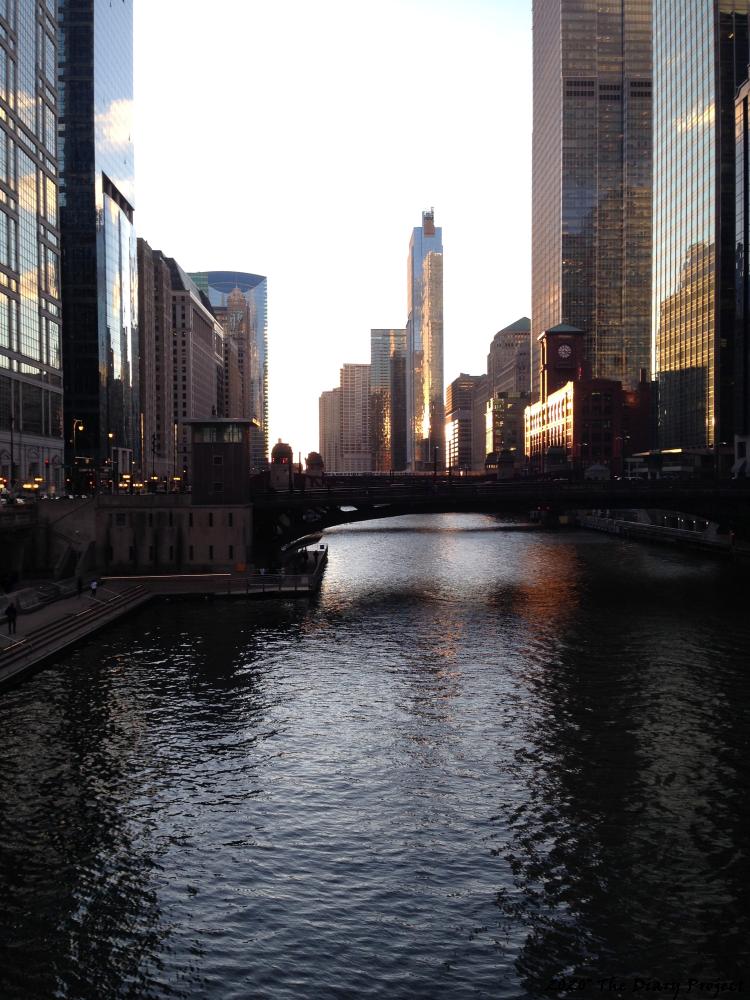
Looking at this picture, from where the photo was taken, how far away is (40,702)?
41.2 m

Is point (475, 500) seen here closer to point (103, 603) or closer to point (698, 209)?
point (103, 603)

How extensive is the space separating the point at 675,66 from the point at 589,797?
20231 cm

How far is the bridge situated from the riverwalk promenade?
6.99 meters

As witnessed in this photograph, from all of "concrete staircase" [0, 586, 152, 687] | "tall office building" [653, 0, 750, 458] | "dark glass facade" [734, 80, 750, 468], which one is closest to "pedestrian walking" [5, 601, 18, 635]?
"concrete staircase" [0, 586, 152, 687]

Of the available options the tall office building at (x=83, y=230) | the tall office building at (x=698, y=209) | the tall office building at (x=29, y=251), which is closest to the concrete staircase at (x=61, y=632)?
the tall office building at (x=29, y=251)

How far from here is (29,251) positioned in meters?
122

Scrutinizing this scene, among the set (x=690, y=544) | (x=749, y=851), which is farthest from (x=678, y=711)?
(x=690, y=544)

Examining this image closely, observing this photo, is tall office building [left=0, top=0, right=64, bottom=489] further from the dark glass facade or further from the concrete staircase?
the dark glass facade

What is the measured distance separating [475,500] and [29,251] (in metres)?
79.3

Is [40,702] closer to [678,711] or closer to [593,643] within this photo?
[678,711]

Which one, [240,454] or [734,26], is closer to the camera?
[240,454]

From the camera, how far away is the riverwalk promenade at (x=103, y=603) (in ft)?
158

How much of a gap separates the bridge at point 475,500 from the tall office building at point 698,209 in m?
75.9

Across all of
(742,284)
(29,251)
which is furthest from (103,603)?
(742,284)
